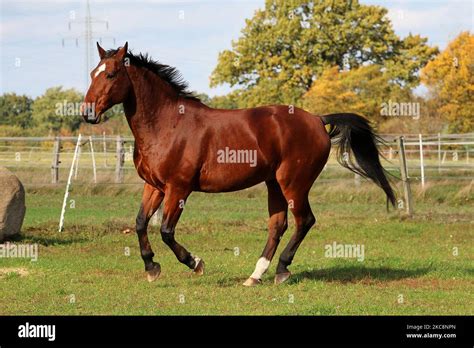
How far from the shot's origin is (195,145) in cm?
981

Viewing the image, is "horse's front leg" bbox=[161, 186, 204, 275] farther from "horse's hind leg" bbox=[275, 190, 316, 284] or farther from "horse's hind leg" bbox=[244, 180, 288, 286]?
"horse's hind leg" bbox=[275, 190, 316, 284]

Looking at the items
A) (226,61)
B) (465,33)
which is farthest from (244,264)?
(226,61)

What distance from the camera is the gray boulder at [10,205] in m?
13.0

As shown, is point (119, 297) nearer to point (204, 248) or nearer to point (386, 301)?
point (386, 301)

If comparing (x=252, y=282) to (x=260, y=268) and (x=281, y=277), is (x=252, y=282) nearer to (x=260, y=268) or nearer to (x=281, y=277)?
(x=260, y=268)

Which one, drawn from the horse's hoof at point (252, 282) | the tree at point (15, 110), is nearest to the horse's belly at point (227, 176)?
the horse's hoof at point (252, 282)

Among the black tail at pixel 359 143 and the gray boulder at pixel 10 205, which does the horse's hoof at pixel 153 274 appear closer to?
the black tail at pixel 359 143

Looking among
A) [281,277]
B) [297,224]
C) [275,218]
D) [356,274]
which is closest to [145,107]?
[275,218]

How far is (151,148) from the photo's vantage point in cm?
978

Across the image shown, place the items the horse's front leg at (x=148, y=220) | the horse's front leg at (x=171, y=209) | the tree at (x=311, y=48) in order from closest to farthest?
the horse's front leg at (x=171, y=209), the horse's front leg at (x=148, y=220), the tree at (x=311, y=48)

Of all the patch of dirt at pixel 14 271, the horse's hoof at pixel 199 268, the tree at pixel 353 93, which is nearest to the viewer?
the horse's hoof at pixel 199 268

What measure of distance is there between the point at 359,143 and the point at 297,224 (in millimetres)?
1654

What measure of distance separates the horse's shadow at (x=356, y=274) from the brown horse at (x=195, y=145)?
60 cm

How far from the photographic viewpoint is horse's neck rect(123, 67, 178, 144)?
9875 millimetres
